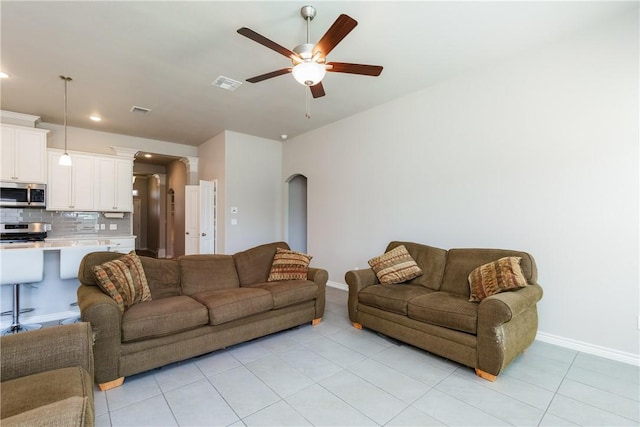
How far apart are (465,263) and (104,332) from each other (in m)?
3.24

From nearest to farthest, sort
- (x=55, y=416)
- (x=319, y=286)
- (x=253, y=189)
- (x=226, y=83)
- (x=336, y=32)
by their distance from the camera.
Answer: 1. (x=55, y=416)
2. (x=336, y=32)
3. (x=319, y=286)
4. (x=226, y=83)
5. (x=253, y=189)

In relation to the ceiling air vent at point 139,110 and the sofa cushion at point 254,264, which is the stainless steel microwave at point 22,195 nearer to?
the ceiling air vent at point 139,110

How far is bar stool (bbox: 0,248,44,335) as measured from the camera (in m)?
2.82

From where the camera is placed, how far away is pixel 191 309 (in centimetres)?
253

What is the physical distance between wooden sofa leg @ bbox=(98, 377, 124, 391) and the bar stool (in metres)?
1.65

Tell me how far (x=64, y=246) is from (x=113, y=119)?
2.78 m

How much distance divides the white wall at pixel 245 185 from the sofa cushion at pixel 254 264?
2233 mm

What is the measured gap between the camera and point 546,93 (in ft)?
9.71

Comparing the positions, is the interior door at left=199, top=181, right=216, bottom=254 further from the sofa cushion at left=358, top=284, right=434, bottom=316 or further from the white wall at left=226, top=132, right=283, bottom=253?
the sofa cushion at left=358, top=284, right=434, bottom=316

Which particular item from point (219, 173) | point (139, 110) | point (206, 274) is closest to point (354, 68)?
point (206, 274)

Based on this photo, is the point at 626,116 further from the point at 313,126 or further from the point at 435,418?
the point at 313,126

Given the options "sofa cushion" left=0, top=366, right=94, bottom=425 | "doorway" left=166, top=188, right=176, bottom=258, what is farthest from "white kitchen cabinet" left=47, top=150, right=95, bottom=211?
"sofa cushion" left=0, top=366, right=94, bottom=425

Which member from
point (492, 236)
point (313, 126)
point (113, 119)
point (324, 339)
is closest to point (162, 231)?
point (113, 119)

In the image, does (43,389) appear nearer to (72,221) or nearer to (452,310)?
(452,310)
